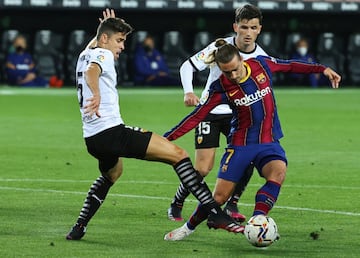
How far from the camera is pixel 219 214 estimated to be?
959cm

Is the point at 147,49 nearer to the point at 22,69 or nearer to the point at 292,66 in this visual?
the point at 22,69

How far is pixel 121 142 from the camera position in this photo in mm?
9594

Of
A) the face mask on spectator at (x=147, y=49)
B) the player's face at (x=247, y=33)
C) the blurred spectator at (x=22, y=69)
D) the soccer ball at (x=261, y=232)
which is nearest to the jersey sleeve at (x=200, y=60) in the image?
the player's face at (x=247, y=33)

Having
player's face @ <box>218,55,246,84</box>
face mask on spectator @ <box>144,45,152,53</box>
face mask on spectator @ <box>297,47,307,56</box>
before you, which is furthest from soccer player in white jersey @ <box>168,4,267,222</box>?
face mask on spectator @ <box>297,47,307,56</box>

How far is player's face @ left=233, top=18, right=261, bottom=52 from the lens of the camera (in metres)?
10.6

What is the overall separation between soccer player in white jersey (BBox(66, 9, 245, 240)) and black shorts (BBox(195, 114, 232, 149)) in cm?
179

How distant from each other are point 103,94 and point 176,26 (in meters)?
30.9

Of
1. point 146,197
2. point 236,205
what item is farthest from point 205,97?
point 146,197

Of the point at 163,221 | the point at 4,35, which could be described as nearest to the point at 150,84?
the point at 4,35

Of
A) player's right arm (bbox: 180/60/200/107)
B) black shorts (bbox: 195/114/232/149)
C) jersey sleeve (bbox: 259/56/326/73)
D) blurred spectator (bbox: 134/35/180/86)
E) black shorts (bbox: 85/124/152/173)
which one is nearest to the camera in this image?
black shorts (bbox: 85/124/152/173)

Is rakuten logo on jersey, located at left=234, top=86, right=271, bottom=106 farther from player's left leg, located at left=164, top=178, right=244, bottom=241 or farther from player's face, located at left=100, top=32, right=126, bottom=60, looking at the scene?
player's face, located at left=100, top=32, right=126, bottom=60

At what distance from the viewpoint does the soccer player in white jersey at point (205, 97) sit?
1057 centimetres

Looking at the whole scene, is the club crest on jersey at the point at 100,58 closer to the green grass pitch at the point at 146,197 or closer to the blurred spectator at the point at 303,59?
the green grass pitch at the point at 146,197

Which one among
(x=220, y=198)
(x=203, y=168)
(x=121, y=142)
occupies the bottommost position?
(x=203, y=168)
